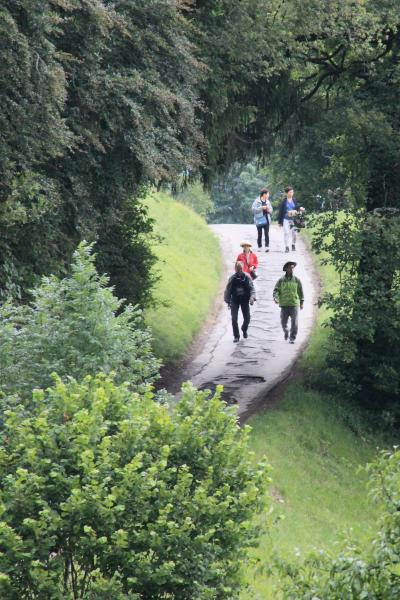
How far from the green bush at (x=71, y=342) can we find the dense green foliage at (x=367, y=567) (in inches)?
113

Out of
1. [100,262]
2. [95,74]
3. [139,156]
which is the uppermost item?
[95,74]

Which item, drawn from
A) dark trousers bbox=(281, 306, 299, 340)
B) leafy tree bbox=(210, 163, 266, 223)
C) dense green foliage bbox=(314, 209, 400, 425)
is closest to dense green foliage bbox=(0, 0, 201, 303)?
dense green foliage bbox=(314, 209, 400, 425)

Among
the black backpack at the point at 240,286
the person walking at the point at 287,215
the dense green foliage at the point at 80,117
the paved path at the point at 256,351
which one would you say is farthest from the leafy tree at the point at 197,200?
the dense green foliage at the point at 80,117

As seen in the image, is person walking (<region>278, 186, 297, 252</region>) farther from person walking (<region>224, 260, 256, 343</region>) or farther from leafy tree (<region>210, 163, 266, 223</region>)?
leafy tree (<region>210, 163, 266, 223</region>)

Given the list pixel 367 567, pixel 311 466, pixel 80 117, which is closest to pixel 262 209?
pixel 311 466

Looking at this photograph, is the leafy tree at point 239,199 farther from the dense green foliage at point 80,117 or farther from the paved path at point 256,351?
the dense green foliage at point 80,117

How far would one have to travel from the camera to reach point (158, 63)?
18.4 metres

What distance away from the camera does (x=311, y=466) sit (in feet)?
64.6

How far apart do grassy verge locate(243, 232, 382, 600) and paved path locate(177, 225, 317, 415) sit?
0.65m

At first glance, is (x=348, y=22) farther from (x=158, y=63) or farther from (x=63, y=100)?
(x=63, y=100)

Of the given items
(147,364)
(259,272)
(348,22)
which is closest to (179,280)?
(259,272)

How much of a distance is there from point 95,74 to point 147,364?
7131 millimetres

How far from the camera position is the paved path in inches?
873

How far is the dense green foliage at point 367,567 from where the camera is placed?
26.6 ft
